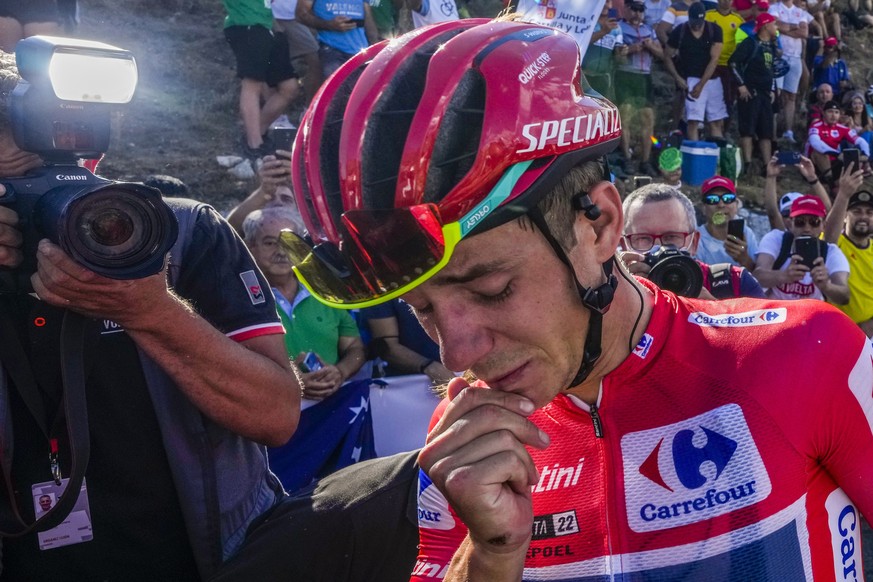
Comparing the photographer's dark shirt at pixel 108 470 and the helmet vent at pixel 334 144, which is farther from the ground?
the helmet vent at pixel 334 144

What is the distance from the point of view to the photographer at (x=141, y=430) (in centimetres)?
226

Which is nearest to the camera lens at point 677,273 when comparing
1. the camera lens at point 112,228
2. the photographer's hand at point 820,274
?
the camera lens at point 112,228

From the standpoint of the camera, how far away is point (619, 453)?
6.51ft

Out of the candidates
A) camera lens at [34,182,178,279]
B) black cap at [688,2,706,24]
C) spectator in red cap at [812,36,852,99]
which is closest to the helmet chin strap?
camera lens at [34,182,178,279]

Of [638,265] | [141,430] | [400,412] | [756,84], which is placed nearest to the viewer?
[141,430]

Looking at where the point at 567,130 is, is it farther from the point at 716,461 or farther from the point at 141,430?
the point at 141,430

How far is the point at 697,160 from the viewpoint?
43.0 ft

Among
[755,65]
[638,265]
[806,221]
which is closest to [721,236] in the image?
[806,221]

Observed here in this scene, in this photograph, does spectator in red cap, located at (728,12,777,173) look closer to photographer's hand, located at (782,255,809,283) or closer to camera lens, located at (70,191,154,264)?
photographer's hand, located at (782,255,809,283)

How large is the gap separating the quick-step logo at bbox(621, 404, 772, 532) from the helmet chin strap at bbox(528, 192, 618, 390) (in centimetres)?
20

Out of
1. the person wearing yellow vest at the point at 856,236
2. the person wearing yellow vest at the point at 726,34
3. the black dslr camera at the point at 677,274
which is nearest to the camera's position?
the black dslr camera at the point at 677,274

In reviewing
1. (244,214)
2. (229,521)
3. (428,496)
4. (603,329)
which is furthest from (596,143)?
(244,214)

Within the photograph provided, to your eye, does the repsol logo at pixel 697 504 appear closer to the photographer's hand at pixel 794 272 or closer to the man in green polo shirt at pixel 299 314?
the man in green polo shirt at pixel 299 314

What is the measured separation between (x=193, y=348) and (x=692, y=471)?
1.23m
